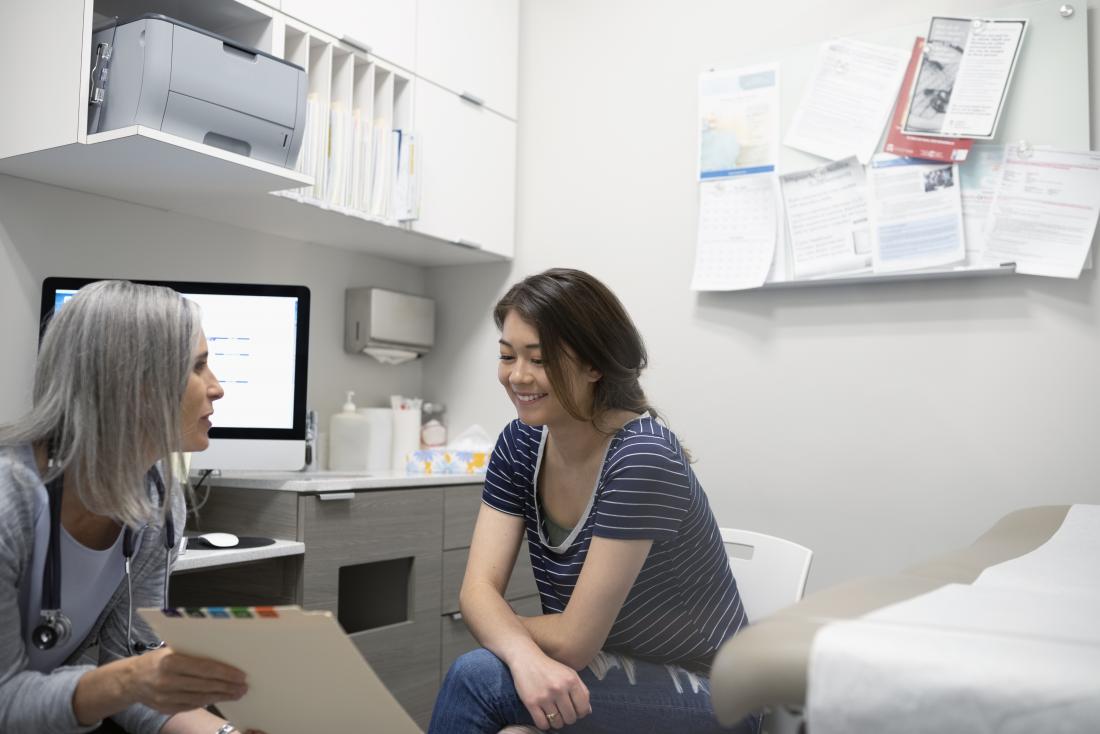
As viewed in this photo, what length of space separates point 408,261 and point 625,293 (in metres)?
0.76

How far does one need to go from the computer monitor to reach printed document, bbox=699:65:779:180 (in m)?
1.23

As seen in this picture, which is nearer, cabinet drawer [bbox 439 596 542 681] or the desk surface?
the desk surface

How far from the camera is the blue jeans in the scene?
3.76 feet

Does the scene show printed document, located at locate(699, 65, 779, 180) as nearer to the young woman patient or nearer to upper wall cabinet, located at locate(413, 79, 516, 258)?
upper wall cabinet, located at locate(413, 79, 516, 258)

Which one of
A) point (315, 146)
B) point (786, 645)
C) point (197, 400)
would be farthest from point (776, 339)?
point (786, 645)

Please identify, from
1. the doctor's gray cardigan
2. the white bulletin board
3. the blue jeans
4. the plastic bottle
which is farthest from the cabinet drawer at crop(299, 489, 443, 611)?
the white bulletin board

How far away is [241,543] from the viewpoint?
5.88 feet

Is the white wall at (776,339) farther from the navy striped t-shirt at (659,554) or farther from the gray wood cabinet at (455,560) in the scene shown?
the navy striped t-shirt at (659,554)

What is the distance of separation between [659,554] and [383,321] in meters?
1.66

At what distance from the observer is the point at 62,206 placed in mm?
1995

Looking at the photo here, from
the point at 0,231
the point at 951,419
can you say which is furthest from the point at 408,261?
the point at 951,419

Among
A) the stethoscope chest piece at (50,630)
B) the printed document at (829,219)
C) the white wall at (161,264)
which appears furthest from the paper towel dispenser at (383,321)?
the stethoscope chest piece at (50,630)

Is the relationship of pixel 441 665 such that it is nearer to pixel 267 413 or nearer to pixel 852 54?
pixel 267 413

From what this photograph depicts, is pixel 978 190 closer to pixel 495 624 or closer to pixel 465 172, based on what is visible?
pixel 465 172
